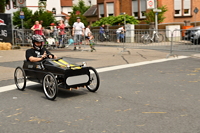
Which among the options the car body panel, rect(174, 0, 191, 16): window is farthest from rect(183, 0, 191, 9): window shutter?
the car body panel

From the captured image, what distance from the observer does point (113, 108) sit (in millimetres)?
6121

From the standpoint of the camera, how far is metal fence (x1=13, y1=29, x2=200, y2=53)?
15.5m

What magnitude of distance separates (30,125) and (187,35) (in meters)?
12.2

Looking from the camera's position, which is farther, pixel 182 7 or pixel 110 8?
pixel 110 8

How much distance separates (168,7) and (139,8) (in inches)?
142

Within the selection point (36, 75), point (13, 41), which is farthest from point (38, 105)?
point (13, 41)

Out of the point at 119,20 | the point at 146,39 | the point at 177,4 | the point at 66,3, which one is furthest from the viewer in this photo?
the point at 66,3

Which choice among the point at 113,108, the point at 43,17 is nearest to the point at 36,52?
the point at 113,108

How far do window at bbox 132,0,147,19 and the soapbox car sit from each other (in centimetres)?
3294

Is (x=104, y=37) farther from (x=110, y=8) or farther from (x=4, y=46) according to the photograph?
(x=110, y=8)

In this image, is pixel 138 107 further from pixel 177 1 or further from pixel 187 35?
pixel 177 1

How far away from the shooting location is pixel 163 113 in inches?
224

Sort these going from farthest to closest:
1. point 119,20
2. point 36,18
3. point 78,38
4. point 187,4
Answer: point 36,18
point 187,4
point 119,20
point 78,38

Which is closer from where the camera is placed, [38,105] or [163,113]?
[163,113]
